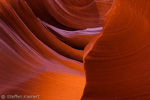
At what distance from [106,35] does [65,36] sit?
1.63 meters

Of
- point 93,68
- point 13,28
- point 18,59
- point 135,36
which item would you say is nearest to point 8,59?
point 18,59

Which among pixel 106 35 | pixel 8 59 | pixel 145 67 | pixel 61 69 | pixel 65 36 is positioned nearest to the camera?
pixel 145 67

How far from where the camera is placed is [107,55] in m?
1.01

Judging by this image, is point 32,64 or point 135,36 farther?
point 32,64

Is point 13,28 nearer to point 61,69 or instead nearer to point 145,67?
point 61,69

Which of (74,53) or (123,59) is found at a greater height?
(74,53)

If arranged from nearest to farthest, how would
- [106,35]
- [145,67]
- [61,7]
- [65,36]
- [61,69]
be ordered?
1. [145,67]
2. [106,35]
3. [61,69]
4. [65,36]
5. [61,7]

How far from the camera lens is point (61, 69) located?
1.95 m

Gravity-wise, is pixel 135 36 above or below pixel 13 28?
below

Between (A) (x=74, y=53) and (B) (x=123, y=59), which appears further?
(A) (x=74, y=53)

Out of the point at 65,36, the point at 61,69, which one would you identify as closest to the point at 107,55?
the point at 61,69

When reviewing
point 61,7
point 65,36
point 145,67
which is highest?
point 61,7

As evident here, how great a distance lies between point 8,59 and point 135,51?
126 cm

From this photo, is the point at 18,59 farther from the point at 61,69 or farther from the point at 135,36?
the point at 135,36
